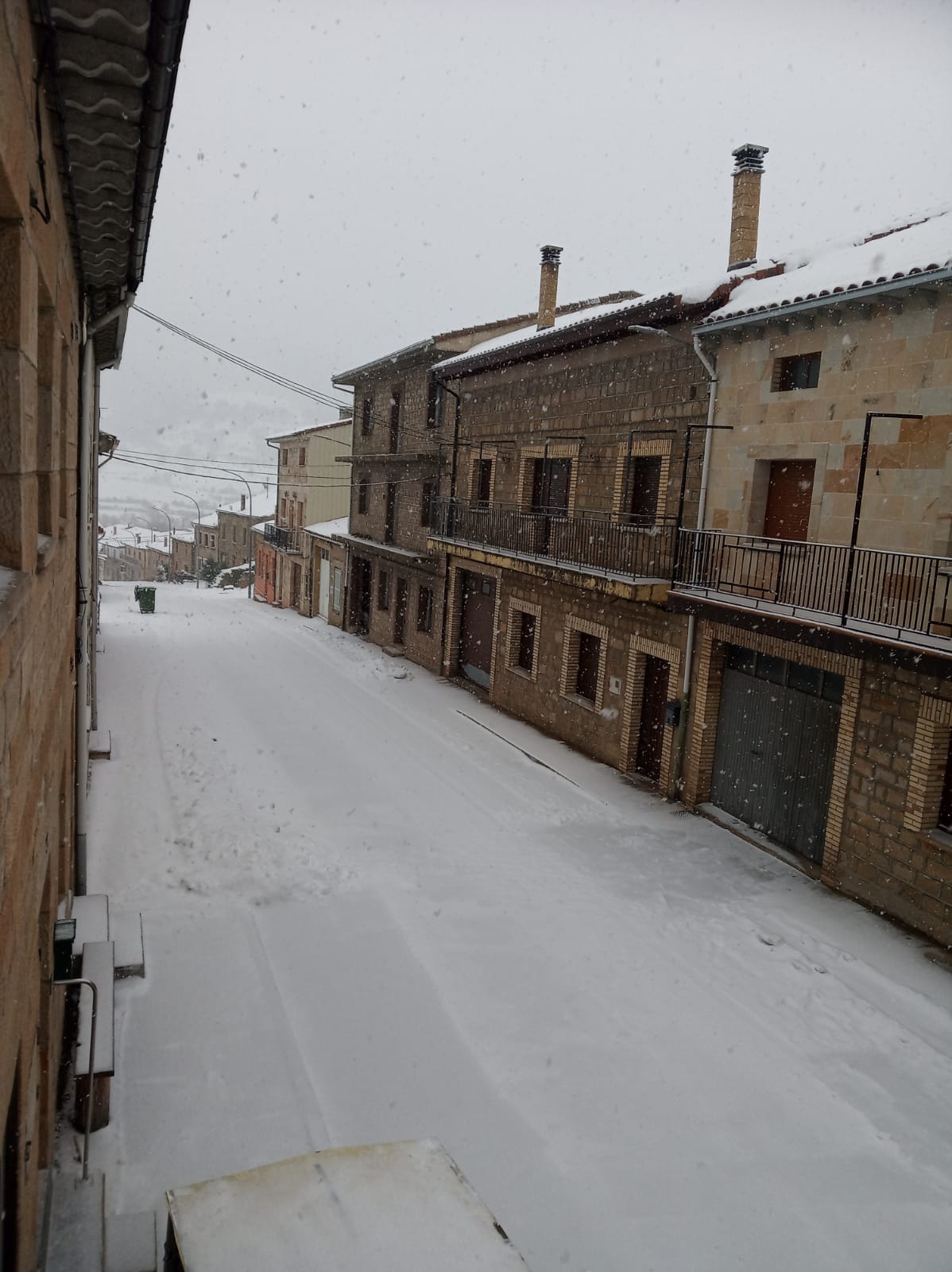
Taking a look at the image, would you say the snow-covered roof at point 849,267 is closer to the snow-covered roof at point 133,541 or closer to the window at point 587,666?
the window at point 587,666

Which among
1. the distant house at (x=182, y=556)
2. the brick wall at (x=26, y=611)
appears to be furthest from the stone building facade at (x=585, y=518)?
the distant house at (x=182, y=556)

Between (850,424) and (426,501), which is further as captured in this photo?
(426,501)

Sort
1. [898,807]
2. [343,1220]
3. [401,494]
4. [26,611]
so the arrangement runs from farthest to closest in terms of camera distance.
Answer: [401,494] < [898,807] < [343,1220] < [26,611]

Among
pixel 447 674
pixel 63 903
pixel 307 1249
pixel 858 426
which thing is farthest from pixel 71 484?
pixel 447 674

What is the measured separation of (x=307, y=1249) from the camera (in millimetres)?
3102

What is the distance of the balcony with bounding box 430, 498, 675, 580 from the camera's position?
13.7 metres

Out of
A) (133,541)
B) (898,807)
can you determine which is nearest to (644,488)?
(898,807)

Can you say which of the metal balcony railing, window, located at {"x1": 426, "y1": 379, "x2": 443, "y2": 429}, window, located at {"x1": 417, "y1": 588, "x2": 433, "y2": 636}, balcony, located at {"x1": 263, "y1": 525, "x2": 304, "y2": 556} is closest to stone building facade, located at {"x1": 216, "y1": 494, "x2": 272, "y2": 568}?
balcony, located at {"x1": 263, "y1": 525, "x2": 304, "y2": 556}

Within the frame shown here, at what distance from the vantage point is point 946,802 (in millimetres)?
9398

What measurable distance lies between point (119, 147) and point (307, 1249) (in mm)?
4754

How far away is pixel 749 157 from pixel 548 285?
703cm

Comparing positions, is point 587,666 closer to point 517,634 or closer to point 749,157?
point 517,634

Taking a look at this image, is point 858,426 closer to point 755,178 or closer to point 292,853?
point 755,178

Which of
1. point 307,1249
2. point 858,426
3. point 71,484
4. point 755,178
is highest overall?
point 755,178
